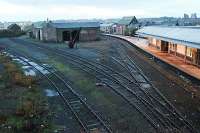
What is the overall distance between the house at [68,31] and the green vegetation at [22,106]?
115 ft

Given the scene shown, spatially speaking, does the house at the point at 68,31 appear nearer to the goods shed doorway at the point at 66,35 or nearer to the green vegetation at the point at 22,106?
the goods shed doorway at the point at 66,35

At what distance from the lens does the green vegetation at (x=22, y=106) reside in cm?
1420

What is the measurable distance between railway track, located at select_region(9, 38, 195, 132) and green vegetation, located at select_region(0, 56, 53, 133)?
508cm

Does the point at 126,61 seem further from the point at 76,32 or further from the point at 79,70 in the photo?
the point at 76,32

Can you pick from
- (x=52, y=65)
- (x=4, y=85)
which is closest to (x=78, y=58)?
(x=52, y=65)

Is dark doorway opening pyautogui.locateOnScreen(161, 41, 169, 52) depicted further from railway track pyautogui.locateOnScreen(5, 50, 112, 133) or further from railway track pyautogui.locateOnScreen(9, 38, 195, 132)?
railway track pyautogui.locateOnScreen(5, 50, 112, 133)

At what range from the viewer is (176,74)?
27.0 m

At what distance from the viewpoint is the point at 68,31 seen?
6122 cm

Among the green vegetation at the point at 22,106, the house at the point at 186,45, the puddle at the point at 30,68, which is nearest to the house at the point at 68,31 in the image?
the puddle at the point at 30,68

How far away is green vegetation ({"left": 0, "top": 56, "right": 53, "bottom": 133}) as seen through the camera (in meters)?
14.2

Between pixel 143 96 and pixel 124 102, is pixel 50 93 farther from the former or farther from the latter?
pixel 143 96

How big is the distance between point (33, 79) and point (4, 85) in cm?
268

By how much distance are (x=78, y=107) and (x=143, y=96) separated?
4538 mm

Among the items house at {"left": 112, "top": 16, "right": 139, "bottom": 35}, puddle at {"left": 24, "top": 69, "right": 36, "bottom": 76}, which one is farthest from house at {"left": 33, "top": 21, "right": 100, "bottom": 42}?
puddle at {"left": 24, "top": 69, "right": 36, "bottom": 76}
